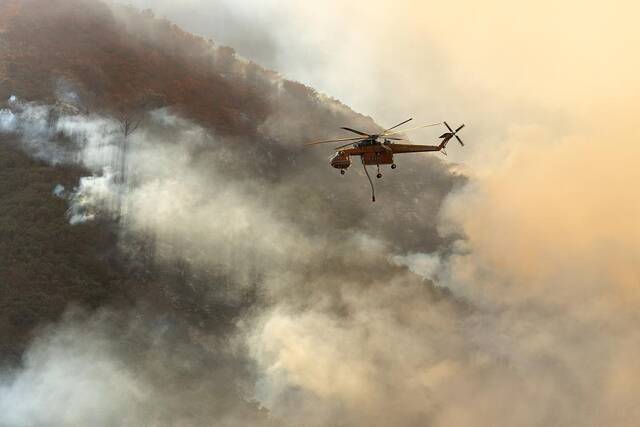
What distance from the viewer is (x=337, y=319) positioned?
113688 mm

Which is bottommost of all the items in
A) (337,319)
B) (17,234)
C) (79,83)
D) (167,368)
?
(167,368)

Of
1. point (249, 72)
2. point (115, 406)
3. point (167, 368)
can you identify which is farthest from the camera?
point (249, 72)

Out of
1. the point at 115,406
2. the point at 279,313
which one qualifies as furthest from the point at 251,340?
the point at 115,406

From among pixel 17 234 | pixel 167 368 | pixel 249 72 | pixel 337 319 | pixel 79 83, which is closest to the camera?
pixel 167 368

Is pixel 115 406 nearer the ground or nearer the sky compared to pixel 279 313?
nearer the ground

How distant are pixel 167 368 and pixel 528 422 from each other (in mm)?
53901

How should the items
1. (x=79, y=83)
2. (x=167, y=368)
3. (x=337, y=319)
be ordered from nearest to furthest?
(x=167, y=368) → (x=337, y=319) → (x=79, y=83)

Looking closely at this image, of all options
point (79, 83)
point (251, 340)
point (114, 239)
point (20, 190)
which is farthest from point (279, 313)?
point (79, 83)

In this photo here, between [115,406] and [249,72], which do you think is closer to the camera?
[115,406]

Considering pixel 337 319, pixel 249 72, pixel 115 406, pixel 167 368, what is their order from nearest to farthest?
pixel 115 406 → pixel 167 368 → pixel 337 319 → pixel 249 72

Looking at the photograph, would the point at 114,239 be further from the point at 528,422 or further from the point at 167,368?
the point at 528,422

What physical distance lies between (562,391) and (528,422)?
8.67m

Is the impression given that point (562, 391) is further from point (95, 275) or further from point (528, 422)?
point (95, 275)

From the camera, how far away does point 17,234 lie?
4141 inches
